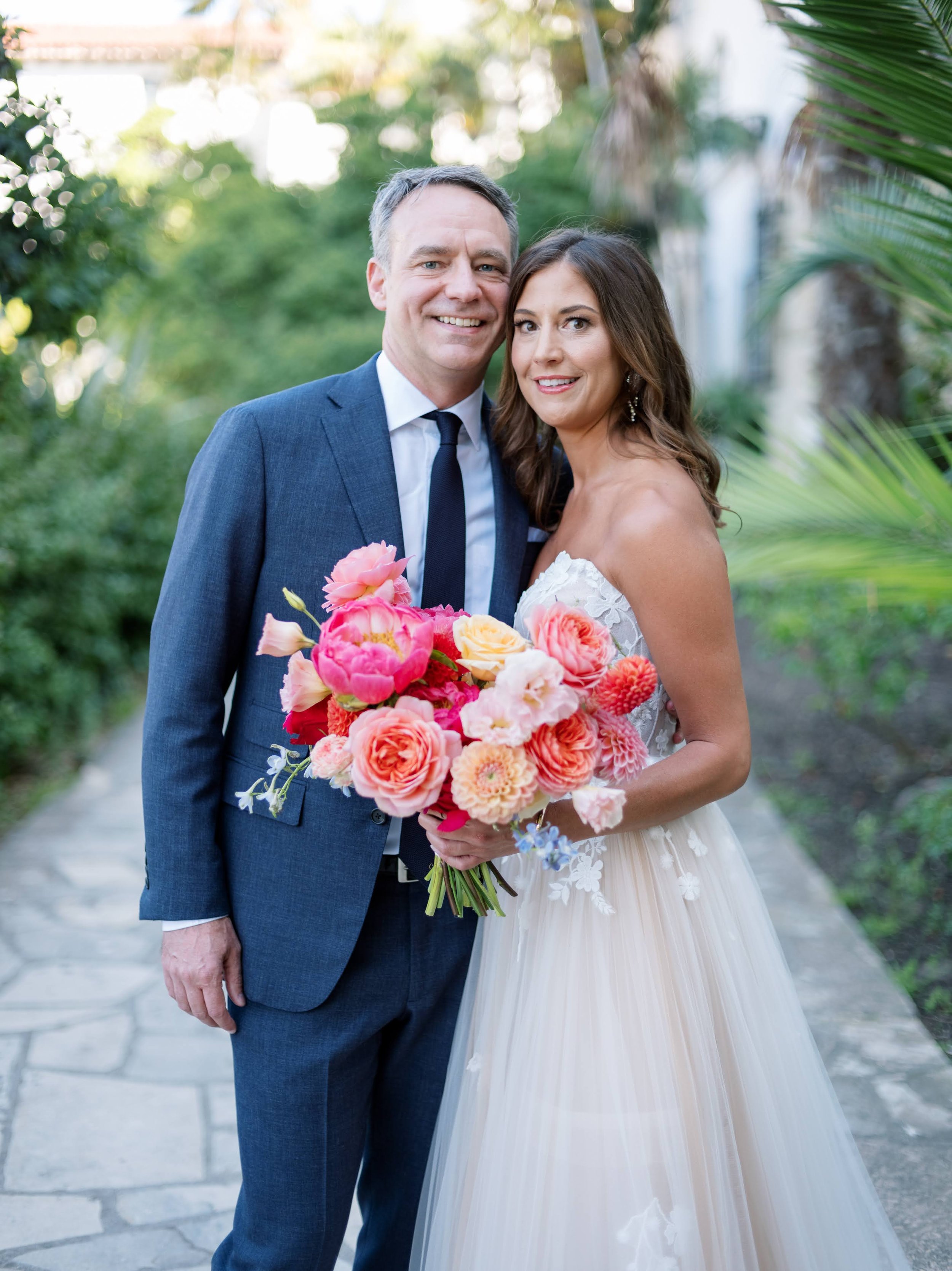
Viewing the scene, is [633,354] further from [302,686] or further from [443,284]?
[302,686]

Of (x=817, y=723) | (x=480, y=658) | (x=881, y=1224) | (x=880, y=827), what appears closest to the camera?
(x=480, y=658)

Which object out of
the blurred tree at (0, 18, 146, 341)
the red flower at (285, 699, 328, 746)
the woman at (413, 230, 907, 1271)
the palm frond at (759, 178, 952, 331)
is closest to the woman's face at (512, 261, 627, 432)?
the woman at (413, 230, 907, 1271)

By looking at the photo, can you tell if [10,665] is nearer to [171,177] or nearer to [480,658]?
[480,658]

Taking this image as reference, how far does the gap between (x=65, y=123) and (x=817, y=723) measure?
636cm

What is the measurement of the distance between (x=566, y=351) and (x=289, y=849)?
1193 mm

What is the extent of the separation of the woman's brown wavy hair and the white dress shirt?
0.13 metres

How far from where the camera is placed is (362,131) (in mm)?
15281

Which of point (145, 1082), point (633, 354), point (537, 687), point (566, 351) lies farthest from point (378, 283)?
point (145, 1082)

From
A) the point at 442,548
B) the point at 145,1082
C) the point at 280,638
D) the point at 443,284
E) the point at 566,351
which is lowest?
the point at 145,1082

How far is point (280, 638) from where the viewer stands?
5.91 ft

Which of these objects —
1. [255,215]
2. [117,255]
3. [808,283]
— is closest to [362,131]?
[255,215]

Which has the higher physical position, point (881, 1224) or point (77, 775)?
point (77, 775)

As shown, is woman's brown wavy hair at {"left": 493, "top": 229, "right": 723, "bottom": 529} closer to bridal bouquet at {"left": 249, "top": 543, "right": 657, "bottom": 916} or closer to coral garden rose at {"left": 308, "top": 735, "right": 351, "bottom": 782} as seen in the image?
bridal bouquet at {"left": 249, "top": 543, "right": 657, "bottom": 916}

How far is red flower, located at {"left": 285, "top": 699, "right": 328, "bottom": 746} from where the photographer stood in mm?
1834
